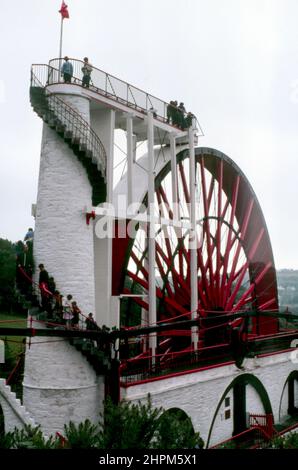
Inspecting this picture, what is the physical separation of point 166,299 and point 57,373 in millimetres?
7923

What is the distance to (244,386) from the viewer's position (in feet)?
63.5

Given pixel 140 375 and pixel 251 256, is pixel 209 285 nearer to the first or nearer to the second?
pixel 251 256

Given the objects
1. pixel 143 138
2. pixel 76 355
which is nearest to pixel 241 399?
pixel 76 355

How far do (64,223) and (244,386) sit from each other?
926 cm

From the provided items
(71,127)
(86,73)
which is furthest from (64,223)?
(86,73)

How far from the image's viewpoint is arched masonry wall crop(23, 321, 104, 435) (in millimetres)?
13859

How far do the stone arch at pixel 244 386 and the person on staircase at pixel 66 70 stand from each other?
1104 centimetres

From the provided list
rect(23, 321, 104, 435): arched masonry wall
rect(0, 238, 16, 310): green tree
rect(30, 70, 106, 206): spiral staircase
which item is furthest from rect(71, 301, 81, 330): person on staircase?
rect(0, 238, 16, 310): green tree

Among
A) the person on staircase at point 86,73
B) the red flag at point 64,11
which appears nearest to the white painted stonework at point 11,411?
the person on staircase at point 86,73

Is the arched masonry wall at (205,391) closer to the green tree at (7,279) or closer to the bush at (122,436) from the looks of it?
the bush at (122,436)

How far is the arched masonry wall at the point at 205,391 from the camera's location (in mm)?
14547

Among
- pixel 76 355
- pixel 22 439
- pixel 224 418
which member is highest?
pixel 76 355

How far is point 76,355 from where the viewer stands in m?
14.1

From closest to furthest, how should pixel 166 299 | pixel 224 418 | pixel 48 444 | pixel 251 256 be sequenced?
pixel 48 444 → pixel 224 418 → pixel 166 299 → pixel 251 256
